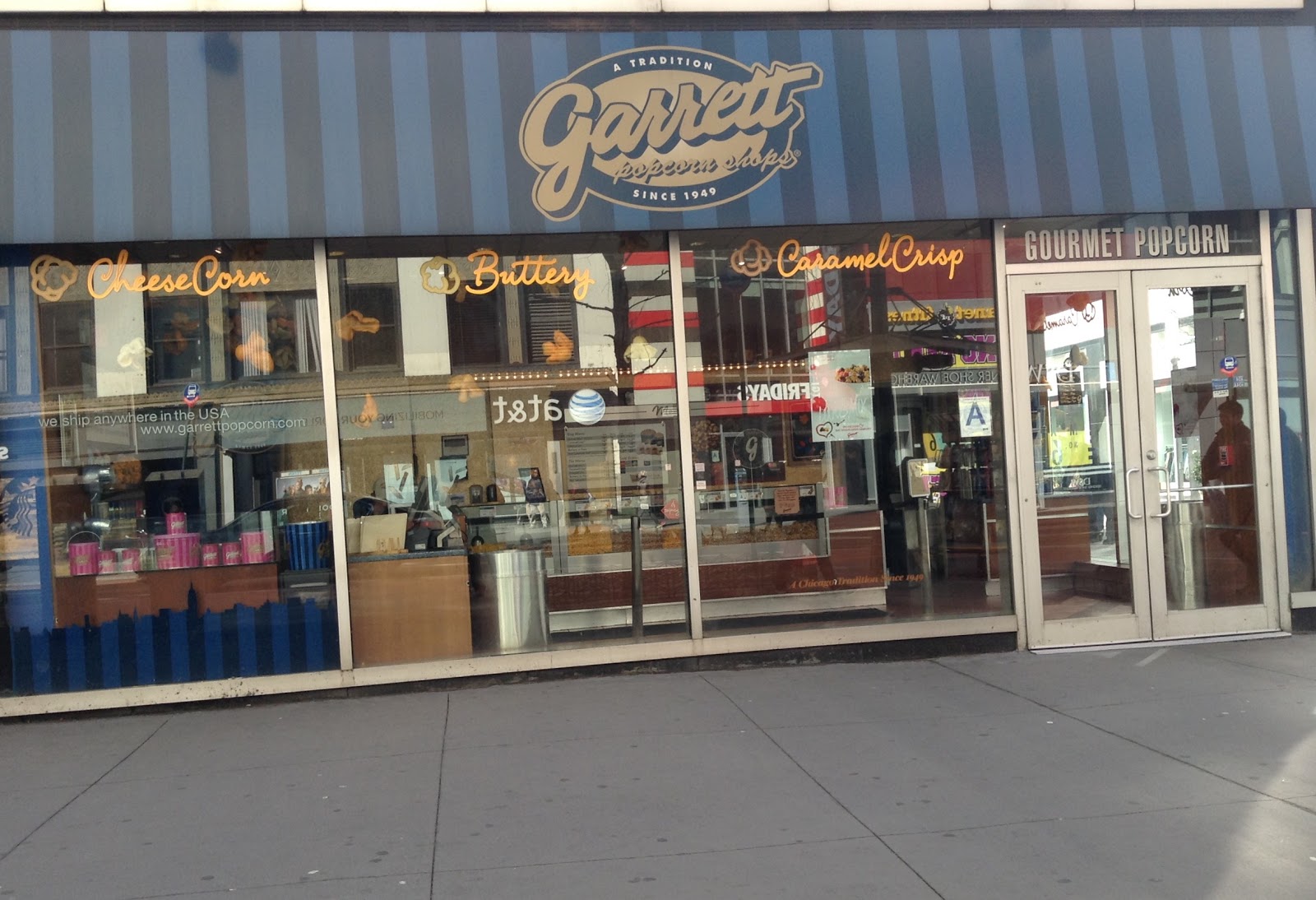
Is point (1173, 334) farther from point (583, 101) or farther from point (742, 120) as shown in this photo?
point (583, 101)

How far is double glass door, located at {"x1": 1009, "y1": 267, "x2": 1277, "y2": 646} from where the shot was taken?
329 inches

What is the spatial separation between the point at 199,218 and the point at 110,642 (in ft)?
9.38

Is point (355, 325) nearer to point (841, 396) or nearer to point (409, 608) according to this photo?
point (409, 608)

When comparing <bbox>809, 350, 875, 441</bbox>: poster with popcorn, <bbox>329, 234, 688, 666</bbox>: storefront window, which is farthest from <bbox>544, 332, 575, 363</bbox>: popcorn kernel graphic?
<bbox>809, 350, 875, 441</bbox>: poster with popcorn

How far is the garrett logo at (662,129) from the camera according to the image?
7.58 metres

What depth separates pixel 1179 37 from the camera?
8.13 m

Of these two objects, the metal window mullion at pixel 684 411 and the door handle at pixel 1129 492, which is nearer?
the metal window mullion at pixel 684 411

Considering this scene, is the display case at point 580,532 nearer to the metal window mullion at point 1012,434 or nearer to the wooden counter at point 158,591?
the wooden counter at point 158,591

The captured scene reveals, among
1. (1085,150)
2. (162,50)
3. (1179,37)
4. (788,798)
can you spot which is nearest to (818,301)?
(1085,150)

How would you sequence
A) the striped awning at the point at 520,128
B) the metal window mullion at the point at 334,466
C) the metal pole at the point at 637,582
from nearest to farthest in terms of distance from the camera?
the striped awning at the point at 520,128, the metal window mullion at the point at 334,466, the metal pole at the point at 637,582

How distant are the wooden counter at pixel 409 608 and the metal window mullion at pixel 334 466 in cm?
8

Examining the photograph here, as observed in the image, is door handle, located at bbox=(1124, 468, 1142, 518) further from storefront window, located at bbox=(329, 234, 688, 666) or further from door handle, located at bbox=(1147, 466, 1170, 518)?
storefront window, located at bbox=(329, 234, 688, 666)

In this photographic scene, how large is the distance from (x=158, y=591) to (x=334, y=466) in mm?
1458

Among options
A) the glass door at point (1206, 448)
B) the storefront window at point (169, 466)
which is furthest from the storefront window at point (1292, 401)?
the storefront window at point (169, 466)
